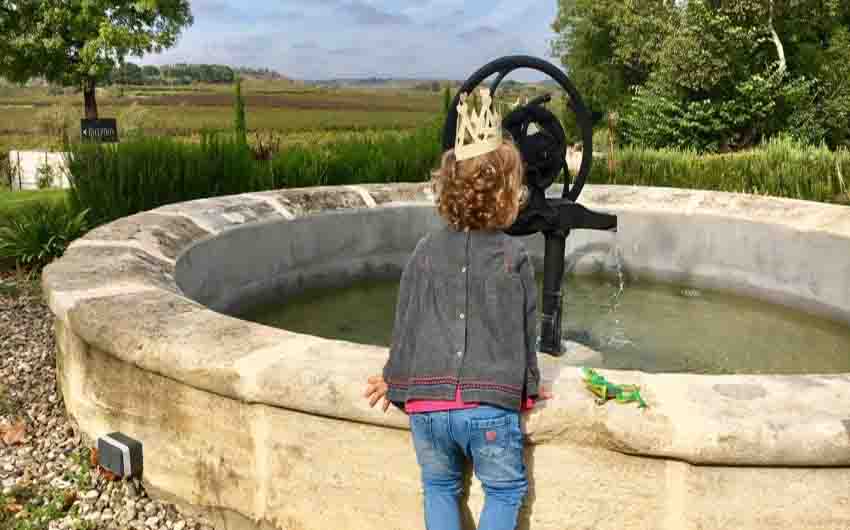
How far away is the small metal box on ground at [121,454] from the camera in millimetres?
2775

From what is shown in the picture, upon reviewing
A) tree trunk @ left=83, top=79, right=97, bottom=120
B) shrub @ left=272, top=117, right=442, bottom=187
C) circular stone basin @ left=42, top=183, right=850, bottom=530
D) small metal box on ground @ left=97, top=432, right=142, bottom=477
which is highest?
tree trunk @ left=83, top=79, right=97, bottom=120

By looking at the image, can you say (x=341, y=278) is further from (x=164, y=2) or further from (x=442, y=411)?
(x=164, y=2)

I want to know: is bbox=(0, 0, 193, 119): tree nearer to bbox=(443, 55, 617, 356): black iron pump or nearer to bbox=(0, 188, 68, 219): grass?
bbox=(0, 188, 68, 219): grass

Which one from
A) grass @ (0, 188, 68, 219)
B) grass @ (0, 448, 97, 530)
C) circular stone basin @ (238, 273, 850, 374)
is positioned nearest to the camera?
grass @ (0, 448, 97, 530)

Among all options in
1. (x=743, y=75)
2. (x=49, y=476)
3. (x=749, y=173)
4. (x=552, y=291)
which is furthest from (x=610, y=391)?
(x=743, y=75)

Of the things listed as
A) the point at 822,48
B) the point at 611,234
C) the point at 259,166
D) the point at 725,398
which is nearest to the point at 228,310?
the point at 259,166

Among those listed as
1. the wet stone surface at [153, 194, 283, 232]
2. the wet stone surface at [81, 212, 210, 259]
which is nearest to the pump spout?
the wet stone surface at [81, 212, 210, 259]

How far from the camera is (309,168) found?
6871 millimetres

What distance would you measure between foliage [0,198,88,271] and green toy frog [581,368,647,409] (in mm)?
4545

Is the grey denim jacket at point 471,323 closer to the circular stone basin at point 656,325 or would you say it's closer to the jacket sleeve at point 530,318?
the jacket sleeve at point 530,318

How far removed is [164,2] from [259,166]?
25139 millimetres

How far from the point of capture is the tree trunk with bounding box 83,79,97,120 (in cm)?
2929

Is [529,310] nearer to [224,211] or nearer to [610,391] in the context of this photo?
[610,391]

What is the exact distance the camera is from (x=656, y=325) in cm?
481
